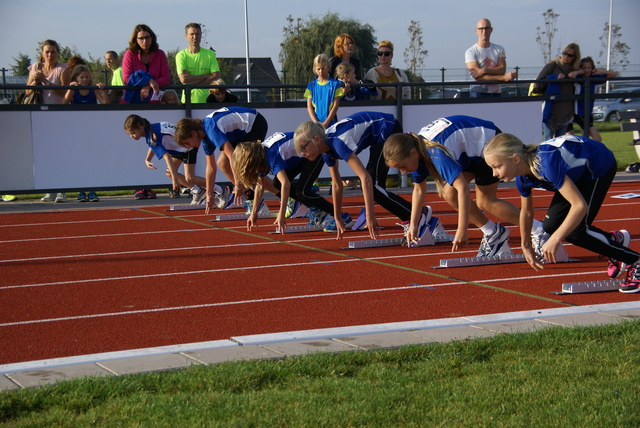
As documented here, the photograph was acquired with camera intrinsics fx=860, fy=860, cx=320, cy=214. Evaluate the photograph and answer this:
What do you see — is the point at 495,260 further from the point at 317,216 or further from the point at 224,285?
the point at 317,216

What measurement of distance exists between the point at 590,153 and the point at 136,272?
407 centimetres

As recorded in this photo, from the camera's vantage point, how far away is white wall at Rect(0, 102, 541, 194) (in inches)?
516

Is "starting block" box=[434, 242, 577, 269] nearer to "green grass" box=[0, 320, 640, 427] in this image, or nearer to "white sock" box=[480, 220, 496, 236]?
"white sock" box=[480, 220, 496, 236]

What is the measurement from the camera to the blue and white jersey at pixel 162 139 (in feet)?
39.2

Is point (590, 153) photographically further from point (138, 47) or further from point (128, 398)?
point (138, 47)

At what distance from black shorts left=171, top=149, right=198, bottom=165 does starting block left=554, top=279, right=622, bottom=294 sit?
24.0 ft

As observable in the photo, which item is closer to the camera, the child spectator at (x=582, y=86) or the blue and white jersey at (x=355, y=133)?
the blue and white jersey at (x=355, y=133)

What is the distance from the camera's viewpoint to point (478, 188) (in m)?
8.05

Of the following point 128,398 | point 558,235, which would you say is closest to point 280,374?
point 128,398

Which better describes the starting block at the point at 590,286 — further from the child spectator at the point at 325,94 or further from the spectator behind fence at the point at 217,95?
the spectator behind fence at the point at 217,95

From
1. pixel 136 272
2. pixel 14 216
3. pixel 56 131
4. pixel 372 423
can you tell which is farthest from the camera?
Result: pixel 56 131

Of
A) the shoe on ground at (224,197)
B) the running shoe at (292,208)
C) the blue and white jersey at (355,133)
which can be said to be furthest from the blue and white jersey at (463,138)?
the shoe on ground at (224,197)

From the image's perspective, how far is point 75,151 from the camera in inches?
526

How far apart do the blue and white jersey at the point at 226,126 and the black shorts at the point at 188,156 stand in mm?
1218
